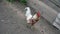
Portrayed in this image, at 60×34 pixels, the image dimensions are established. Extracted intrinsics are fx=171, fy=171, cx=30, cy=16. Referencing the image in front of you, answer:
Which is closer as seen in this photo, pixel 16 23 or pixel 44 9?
pixel 16 23

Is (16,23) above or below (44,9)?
below

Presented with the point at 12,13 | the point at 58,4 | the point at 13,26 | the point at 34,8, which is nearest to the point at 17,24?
the point at 13,26

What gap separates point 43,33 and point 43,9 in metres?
1.06

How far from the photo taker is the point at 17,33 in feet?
17.2

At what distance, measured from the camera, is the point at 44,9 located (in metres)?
6.17

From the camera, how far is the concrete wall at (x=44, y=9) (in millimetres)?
5977

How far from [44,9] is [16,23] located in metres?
1.22

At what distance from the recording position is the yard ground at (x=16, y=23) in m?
5.35

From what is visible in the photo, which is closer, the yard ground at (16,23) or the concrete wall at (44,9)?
the yard ground at (16,23)

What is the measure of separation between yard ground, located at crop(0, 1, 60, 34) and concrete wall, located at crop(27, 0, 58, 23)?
189 millimetres

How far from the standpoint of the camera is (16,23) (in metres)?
5.59

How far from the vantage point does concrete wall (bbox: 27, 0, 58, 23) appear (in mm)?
5977

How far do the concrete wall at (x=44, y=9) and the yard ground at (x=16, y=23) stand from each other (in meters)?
0.19

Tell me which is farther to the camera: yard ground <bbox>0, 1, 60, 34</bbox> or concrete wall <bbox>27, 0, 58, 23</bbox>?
concrete wall <bbox>27, 0, 58, 23</bbox>
